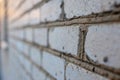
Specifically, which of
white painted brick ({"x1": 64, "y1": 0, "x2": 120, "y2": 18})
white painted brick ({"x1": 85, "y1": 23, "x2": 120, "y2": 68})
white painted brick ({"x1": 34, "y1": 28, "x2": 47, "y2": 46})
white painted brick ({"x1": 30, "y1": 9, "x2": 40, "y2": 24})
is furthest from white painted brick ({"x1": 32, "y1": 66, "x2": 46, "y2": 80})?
white painted brick ({"x1": 85, "y1": 23, "x2": 120, "y2": 68})

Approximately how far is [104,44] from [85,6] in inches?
6.4

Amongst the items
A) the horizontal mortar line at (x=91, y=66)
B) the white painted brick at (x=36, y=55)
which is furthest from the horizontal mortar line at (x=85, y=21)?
the white painted brick at (x=36, y=55)

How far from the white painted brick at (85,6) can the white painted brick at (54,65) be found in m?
0.21

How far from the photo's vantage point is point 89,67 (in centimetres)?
65

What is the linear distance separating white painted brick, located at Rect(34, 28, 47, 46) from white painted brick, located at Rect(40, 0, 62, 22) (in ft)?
0.21

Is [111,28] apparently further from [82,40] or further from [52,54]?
[52,54]

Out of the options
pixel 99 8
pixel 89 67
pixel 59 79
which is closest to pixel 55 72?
pixel 59 79

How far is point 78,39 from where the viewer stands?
73 cm

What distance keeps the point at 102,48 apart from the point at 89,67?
0.32 feet

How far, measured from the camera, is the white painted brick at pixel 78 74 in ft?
2.03

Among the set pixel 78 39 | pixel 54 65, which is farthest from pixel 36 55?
pixel 78 39

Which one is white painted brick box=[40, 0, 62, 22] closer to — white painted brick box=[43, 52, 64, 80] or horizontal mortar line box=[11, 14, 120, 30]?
horizontal mortar line box=[11, 14, 120, 30]

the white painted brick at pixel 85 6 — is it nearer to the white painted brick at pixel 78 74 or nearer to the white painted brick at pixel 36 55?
the white painted brick at pixel 78 74

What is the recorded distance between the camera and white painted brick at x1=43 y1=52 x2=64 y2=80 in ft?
2.94
